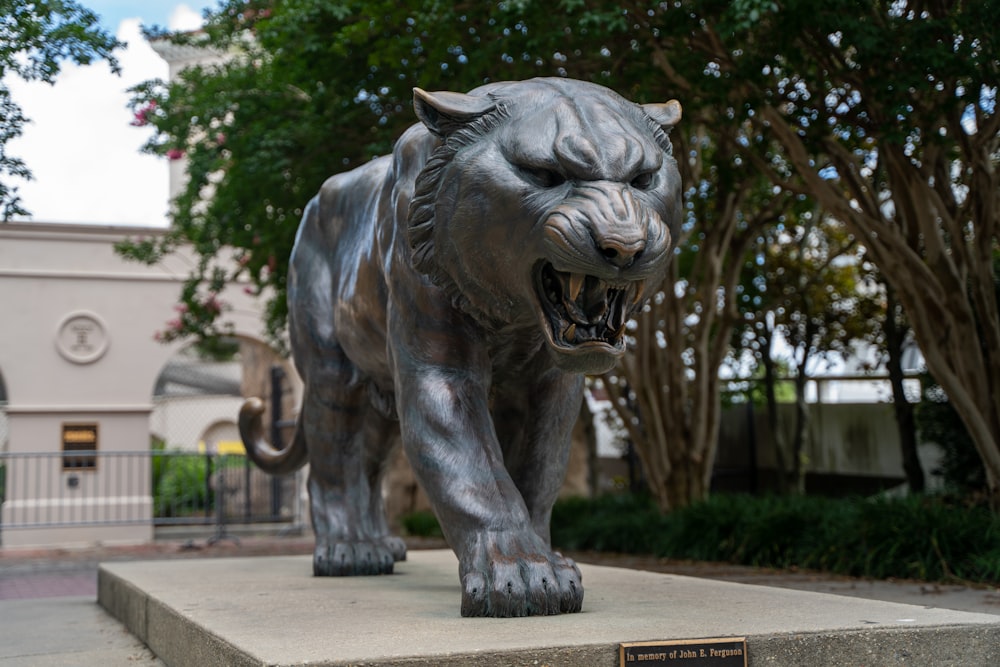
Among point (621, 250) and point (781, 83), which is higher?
point (781, 83)

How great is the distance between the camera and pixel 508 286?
10.3ft

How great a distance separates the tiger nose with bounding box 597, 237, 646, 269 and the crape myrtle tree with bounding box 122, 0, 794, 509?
13.3ft

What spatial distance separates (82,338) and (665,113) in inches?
587

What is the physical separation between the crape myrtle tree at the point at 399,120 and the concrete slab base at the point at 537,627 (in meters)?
4.05

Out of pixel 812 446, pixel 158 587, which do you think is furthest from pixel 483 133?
pixel 812 446

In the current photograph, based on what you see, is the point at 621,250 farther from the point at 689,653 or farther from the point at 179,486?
the point at 179,486

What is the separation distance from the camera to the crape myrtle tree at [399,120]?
7.77 metres

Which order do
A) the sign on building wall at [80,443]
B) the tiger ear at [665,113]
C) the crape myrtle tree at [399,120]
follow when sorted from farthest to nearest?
the sign on building wall at [80,443] < the crape myrtle tree at [399,120] < the tiger ear at [665,113]

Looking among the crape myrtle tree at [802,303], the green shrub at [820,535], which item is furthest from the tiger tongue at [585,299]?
the crape myrtle tree at [802,303]

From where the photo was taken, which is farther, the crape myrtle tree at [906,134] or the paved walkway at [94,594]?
the crape myrtle tree at [906,134]

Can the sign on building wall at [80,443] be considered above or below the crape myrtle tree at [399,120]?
below

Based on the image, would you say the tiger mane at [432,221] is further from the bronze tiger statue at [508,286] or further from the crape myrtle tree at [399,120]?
the crape myrtle tree at [399,120]

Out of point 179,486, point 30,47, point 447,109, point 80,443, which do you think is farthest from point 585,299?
point 179,486

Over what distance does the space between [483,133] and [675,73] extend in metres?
4.87
